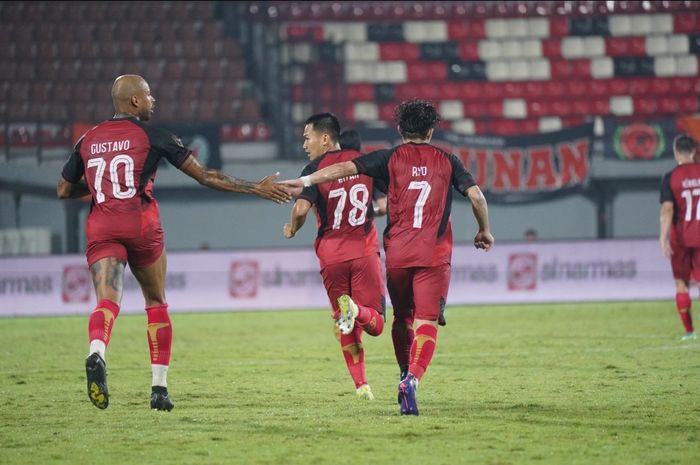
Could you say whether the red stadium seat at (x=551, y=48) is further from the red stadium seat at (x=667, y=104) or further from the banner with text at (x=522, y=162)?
the banner with text at (x=522, y=162)

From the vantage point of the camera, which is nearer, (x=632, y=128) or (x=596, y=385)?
(x=596, y=385)

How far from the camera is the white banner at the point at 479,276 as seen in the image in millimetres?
19359

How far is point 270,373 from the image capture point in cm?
1020

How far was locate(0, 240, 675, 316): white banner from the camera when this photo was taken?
762 inches

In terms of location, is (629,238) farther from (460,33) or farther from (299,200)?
(299,200)

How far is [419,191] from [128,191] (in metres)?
1.83

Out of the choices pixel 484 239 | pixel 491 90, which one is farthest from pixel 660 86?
pixel 484 239

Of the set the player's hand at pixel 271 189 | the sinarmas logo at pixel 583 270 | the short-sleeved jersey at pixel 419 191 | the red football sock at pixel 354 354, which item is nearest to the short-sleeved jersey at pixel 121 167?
the player's hand at pixel 271 189

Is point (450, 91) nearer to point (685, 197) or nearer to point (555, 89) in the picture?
point (555, 89)

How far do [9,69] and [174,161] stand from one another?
765 inches

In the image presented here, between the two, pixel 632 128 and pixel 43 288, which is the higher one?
pixel 632 128

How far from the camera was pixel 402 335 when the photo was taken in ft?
26.0

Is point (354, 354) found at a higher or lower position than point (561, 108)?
lower

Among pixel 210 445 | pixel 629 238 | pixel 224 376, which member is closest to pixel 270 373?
pixel 224 376
